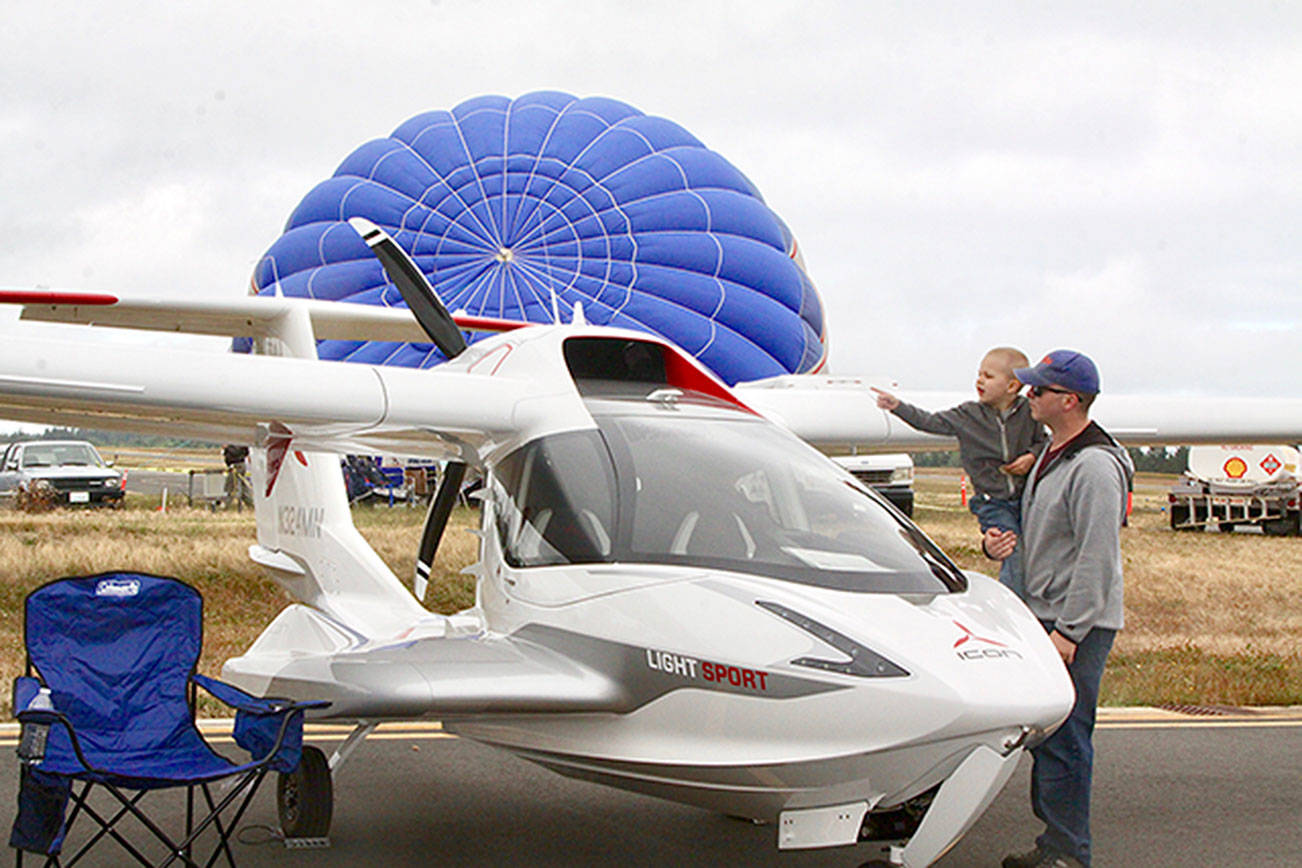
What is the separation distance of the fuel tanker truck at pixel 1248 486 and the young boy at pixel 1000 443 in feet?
81.0

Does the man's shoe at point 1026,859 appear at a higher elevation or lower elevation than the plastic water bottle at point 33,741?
lower

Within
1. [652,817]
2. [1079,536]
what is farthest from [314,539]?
[1079,536]

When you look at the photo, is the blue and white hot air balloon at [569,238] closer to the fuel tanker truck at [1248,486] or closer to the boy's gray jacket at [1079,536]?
the fuel tanker truck at [1248,486]

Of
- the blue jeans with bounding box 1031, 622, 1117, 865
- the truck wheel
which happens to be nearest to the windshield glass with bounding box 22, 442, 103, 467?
the blue jeans with bounding box 1031, 622, 1117, 865

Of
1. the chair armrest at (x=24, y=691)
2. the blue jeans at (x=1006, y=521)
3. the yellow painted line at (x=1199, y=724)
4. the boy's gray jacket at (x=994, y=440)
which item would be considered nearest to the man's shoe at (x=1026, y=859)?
the blue jeans at (x=1006, y=521)

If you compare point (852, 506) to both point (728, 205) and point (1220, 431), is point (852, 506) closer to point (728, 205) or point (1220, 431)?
point (1220, 431)

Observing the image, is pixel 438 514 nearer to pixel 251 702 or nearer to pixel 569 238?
pixel 251 702

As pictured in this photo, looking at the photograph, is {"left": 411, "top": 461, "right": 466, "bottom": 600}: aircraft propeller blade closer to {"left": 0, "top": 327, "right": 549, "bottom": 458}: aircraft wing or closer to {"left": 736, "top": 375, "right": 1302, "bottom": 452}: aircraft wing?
{"left": 0, "top": 327, "right": 549, "bottom": 458}: aircraft wing

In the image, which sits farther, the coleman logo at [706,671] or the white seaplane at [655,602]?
the coleman logo at [706,671]

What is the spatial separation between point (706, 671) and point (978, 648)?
970 mm

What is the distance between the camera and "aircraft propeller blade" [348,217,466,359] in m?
7.23

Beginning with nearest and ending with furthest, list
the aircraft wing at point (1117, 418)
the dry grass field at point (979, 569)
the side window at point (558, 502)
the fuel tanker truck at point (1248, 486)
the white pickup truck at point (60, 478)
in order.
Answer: the side window at point (558, 502) < the aircraft wing at point (1117, 418) < the dry grass field at point (979, 569) < the white pickup truck at point (60, 478) < the fuel tanker truck at point (1248, 486)

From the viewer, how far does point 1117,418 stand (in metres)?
8.07

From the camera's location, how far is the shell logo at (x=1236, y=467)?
2898 cm
